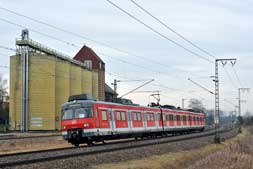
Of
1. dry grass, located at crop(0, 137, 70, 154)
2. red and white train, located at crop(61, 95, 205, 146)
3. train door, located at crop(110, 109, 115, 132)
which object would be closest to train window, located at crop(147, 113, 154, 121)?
red and white train, located at crop(61, 95, 205, 146)

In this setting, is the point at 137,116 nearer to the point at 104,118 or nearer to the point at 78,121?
the point at 104,118

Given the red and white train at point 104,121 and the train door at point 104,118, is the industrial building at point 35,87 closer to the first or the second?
the red and white train at point 104,121

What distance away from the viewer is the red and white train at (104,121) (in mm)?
31625

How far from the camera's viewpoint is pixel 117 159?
72.0 feet

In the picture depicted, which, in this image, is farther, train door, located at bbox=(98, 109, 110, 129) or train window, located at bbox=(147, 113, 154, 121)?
train window, located at bbox=(147, 113, 154, 121)

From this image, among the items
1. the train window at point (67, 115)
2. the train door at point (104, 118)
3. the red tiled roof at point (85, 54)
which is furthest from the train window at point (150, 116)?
the red tiled roof at point (85, 54)

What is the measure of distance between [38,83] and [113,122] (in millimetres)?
36858

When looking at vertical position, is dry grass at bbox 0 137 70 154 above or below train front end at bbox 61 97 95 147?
below

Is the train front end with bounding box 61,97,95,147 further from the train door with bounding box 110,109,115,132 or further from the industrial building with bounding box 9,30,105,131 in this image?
the industrial building with bounding box 9,30,105,131

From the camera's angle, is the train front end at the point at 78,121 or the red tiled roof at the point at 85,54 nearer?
the train front end at the point at 78,121

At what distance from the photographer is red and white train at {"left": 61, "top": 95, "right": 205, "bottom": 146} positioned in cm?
3162

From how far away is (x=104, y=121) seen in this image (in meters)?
33.1

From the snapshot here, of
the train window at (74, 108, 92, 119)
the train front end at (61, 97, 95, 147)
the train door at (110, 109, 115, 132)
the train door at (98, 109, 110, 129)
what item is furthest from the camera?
the train door at (110, 109, 115, 132)

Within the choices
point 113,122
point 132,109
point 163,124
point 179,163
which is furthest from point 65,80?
point 179,163
